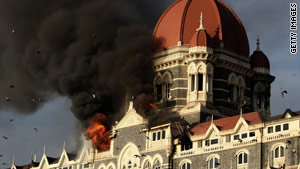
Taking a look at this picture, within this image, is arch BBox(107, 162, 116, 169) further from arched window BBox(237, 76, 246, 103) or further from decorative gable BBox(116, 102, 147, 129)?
arched window BBox(237, 76, 246, 103)

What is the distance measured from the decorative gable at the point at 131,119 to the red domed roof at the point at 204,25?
557 inches

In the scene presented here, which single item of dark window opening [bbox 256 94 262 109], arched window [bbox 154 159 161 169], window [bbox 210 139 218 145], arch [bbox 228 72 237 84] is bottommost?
arched window [bbox 154 159 161 169]

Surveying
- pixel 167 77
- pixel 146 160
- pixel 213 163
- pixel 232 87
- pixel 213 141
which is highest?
pixel 167 77

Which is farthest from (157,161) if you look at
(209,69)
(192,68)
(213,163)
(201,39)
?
(201,39)

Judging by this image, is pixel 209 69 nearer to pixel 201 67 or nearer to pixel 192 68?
pixel 201 67

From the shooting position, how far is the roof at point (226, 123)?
11056 cm

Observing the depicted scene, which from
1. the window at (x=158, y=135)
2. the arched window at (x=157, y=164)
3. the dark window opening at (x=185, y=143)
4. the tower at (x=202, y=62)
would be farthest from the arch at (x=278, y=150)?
the tower at (x=202, y=62)

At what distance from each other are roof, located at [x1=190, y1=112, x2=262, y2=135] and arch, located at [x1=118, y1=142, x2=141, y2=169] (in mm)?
8940

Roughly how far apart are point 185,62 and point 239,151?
74.4 ft

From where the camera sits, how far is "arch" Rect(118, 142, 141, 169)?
121306 mm

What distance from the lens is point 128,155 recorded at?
402 feet

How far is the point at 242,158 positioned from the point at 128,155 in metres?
19.3

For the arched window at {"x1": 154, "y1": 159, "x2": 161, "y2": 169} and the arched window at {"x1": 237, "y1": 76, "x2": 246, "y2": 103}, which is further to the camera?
the arched window at {"x1": 237, "y1": 76, "x2": 246, "y2": 103}

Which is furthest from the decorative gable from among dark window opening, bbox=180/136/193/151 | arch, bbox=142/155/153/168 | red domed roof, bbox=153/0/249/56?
red domed roof, bbox=153/0/249/56
